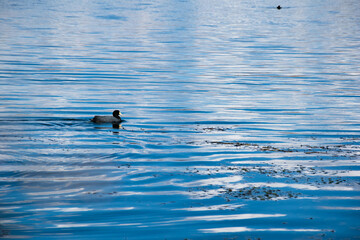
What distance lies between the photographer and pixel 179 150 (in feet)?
49.4

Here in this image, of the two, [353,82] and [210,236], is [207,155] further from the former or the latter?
[353,82]

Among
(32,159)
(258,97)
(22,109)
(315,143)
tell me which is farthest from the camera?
(258,97)

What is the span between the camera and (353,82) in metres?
29.7

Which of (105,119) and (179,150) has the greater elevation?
(105,119)

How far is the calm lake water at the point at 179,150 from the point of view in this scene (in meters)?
9.99

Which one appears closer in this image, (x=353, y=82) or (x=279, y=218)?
(x=279, y=218)

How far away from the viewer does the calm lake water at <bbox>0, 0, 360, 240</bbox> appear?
999 cm

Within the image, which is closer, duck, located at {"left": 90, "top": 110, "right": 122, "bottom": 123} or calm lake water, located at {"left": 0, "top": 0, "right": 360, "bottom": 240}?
calm lake water, located at {"left": 0, "top": 0, "right": 360, "bottom": 240}

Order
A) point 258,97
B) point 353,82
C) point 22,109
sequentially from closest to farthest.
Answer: point 22,109 < point 258,97 < point 353,82

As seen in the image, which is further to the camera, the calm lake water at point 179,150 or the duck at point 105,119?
the duck at point 105,119

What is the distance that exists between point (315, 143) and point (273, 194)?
515cm

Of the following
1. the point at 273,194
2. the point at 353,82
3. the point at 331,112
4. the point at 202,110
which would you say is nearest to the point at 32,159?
the point at 273,194

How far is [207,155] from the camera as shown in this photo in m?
14.5

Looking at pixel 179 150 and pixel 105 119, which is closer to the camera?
pixel 179 150
